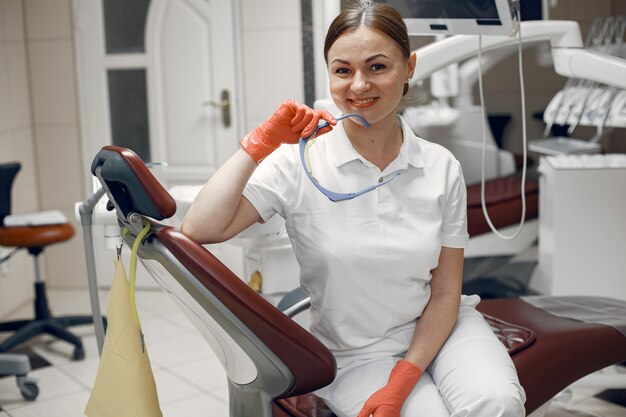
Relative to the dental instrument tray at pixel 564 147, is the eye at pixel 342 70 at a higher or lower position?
higher

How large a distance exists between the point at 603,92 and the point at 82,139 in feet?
8.39

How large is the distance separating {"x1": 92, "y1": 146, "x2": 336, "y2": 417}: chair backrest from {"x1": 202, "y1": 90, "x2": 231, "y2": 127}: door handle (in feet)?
8.60

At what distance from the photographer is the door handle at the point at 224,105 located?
3.96m

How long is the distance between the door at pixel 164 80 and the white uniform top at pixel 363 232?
2417mm

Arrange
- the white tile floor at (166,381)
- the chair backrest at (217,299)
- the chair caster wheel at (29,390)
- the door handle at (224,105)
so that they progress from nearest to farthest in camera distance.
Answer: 1. the chair backrest at (217,299)
2. the white tile floor at (166,381)
3. the chair caster wheel at (29,390)
4. the door handle at (224,105)

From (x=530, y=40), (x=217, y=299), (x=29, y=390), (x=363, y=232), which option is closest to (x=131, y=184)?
(x=217, y=299)

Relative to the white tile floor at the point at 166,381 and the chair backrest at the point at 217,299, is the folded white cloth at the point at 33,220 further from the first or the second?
the chair backrest at the point at 217,299

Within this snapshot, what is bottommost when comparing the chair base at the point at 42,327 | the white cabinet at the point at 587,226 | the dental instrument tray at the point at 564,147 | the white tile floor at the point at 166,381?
the white tile floor at the point at 166,381

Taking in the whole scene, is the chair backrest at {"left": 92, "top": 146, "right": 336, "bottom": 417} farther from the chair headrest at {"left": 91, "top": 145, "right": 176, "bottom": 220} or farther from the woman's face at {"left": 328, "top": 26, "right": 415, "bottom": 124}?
the woman's face at {"left": 328, "top": 26, "right": 415, "bottom": 124}

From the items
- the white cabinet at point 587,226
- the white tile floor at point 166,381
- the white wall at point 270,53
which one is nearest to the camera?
the white tile floor at point 166,381

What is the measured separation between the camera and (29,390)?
277 centimetres

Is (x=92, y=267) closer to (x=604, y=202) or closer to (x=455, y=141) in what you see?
(x=604, y=202)

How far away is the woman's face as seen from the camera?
60.4 inches

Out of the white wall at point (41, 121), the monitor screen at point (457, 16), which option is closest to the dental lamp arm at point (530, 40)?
the monitor screen at point (457, 16)
